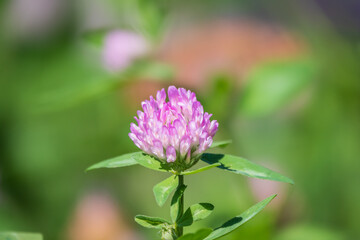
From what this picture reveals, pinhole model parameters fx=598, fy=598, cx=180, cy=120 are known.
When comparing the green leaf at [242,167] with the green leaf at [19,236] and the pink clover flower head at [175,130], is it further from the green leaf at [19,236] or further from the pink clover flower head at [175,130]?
the green leaf at [19,236]

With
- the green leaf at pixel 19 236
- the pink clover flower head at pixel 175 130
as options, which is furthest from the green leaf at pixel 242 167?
the green leaf at pixel 19 236

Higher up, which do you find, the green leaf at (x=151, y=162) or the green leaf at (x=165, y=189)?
the green leaf at (x=151, y=162)

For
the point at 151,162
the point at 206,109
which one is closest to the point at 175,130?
the point at 151,162

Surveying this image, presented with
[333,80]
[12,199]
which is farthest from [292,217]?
[12,199]

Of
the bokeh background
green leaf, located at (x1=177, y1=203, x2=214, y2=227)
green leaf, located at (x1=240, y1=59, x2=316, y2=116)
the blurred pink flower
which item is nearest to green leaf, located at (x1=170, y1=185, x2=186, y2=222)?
green leaf, located at (x1=177, y1=203, x2=214, y2=227)

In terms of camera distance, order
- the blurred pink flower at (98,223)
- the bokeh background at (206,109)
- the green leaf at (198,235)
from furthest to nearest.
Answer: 1. the blurred pink flower at (98,223)
2. the bokeh background at (206,109)
3. the green leaf at (198,235)

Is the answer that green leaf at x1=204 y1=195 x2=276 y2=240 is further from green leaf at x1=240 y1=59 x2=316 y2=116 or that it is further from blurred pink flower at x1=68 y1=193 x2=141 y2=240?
blurred pink flower at x1=68 y1=193 x2=141 y2=240

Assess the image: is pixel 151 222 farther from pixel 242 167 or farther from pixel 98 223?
pixel 98 223

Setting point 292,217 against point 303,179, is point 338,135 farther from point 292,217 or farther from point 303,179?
point 292,217
